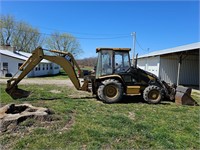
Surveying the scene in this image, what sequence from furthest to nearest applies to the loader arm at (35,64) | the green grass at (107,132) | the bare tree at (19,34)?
1. the bare tree at (19,34)
2. the loader arm at (35,64)
3. the green grass at (107,132)

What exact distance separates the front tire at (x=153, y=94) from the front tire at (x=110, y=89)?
1.00 meters

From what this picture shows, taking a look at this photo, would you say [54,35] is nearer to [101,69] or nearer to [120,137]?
[101,69]

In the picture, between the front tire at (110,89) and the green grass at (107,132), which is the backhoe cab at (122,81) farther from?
the green grass at (107,132)

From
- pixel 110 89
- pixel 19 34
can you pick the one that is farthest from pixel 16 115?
pixel 19 34

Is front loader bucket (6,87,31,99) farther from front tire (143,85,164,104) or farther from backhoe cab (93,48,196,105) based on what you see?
front tire (143,85,164,104)

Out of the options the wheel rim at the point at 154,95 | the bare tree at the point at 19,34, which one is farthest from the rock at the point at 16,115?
the bare tree at the point at 19,34

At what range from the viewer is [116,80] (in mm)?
7637

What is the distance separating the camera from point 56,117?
16.2ft

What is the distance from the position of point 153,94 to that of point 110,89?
1.75 metres

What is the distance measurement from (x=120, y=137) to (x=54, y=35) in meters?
42.1

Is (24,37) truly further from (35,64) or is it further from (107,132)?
(107,132)

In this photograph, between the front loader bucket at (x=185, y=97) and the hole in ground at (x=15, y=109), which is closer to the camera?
the hole in ground at (x=15, y=109)

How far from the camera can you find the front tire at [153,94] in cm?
754

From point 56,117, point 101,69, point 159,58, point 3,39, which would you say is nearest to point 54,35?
point 3,39
